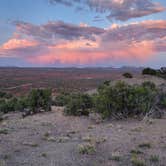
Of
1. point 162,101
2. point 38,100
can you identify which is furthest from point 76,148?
point 38,100

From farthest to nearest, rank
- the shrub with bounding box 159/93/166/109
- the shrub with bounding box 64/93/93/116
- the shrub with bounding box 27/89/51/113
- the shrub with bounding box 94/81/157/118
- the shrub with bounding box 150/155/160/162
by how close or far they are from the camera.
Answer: the shrub with bounding box 27/89/51/113
the shrub with bounding box 64/93/93/116
the shrub with bounding box 159/93/166/109
the shrub with bounding box 94/81/157/118
the shrub with bounding box 150/155/160/162

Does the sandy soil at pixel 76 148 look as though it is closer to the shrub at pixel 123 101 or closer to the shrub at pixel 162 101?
the shrub at pixel 123 101

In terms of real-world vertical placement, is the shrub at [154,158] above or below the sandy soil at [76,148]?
above

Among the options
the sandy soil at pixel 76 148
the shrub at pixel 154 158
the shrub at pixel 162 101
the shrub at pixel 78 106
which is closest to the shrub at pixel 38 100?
the shrub at pixel 78 106

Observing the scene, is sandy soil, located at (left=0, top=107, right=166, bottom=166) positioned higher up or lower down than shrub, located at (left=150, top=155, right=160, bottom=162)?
lower down

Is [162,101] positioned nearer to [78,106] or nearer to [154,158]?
[78,106]

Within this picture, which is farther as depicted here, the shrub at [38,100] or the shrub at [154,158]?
the shrub at [38,100]

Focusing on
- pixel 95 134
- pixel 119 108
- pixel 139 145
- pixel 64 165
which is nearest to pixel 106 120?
pixel 119 108

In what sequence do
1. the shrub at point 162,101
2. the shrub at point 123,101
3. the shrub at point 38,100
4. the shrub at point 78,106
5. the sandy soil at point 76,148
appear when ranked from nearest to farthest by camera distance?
the sandy soil at point 76,148 → the shrub at point 123,101 → the shrub at point 162,101 → the shrub at point 78,106 → the shrub at point 38,100

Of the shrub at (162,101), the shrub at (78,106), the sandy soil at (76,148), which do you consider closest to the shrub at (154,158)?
the sandy soil at (76,148)

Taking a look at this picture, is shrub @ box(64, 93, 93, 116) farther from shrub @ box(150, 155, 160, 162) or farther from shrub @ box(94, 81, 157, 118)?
shrub @ box(150, 155, 160, 162)

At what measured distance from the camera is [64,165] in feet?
27.5

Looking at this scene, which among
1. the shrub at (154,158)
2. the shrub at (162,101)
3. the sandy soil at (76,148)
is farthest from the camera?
the shrub at (162,101)

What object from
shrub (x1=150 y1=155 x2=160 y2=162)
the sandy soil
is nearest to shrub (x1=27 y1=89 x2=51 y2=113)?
the sandy soil
